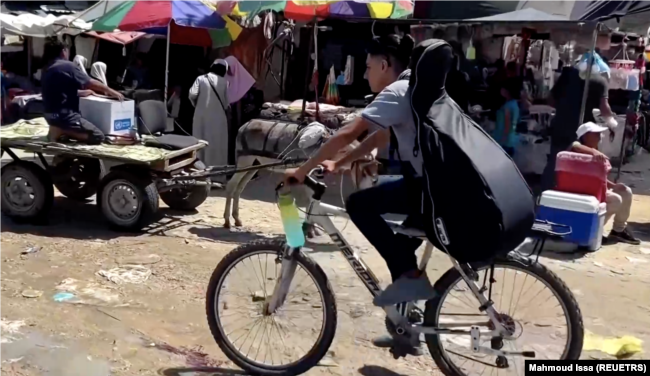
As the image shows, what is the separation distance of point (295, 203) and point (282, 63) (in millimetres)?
9183

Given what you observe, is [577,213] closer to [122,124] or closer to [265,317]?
[265,317]

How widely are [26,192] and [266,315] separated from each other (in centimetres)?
434

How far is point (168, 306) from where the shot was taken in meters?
5.24

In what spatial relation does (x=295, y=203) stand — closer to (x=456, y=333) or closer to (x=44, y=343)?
(x=456, y=333)

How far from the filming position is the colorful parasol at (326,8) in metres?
9.93

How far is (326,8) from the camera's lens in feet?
32.7

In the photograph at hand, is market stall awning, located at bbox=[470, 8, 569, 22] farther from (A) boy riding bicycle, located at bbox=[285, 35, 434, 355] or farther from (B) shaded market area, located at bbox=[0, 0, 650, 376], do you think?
(A) boy riding bicycle, located at bbox=[285, 35, 434, 355]

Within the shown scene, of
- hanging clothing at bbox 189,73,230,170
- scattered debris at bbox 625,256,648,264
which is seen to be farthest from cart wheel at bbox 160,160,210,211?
scattered debris at bbox 625,256,648,264

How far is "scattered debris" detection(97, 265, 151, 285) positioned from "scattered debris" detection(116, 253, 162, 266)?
98 millimetres

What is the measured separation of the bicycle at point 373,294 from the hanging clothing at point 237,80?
6.92 meters

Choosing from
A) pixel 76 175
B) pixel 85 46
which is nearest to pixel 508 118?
pixel 76 175

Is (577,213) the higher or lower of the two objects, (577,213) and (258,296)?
the higher

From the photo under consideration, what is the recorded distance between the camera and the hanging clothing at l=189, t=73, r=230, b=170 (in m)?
10.2

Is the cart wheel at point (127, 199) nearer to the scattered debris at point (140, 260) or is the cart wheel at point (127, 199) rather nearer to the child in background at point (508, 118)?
the scattered debris at point (140, 260)
